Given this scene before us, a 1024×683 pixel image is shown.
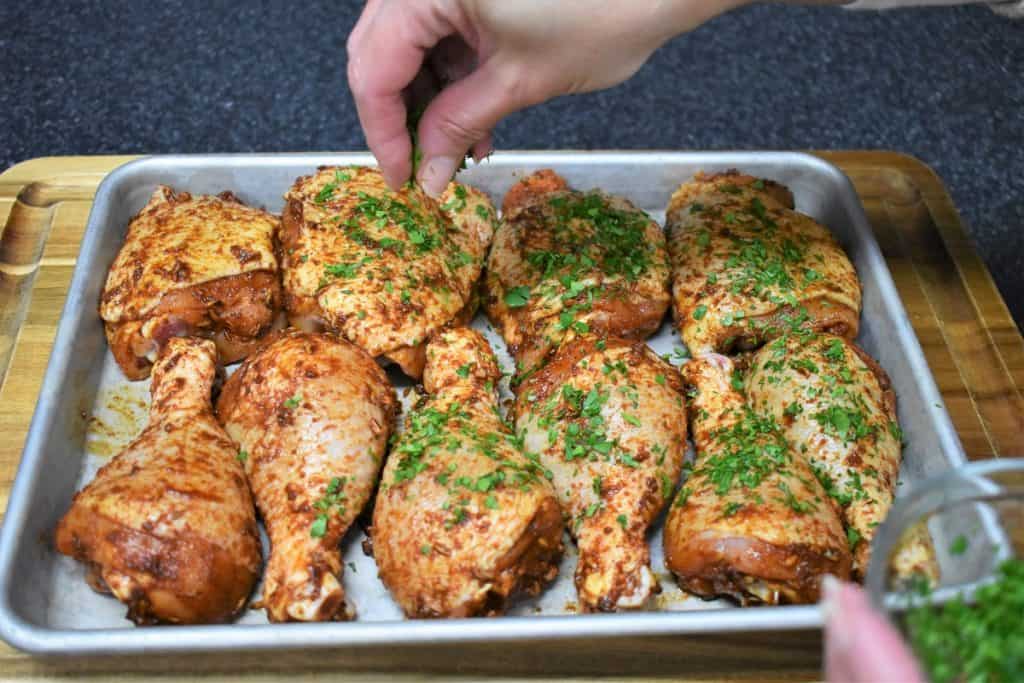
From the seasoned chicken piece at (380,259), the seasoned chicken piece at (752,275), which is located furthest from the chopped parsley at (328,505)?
the seasoned chicken piece at (752,275)

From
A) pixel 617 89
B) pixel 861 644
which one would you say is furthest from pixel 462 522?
pixel 617 89

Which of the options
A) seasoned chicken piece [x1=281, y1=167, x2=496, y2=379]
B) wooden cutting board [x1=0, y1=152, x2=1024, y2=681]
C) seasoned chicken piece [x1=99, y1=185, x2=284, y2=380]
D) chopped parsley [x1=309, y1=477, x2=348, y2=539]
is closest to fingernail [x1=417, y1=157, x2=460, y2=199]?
seasoned chicken piece [x1=281, y1=167, x2=496, y2=379]

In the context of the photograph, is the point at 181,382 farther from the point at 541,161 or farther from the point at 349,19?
the point at 349,19

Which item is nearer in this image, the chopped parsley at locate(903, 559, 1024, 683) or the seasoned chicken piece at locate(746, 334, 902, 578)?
the chopped parsley at locate(903, 559, 1024, 683)

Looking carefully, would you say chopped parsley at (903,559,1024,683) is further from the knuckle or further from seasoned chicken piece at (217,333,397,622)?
the knuckle

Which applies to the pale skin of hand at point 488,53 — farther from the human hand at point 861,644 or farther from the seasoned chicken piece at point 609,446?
the human hand at point 861,644

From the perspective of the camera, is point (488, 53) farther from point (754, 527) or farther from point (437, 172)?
point (754, 527)
